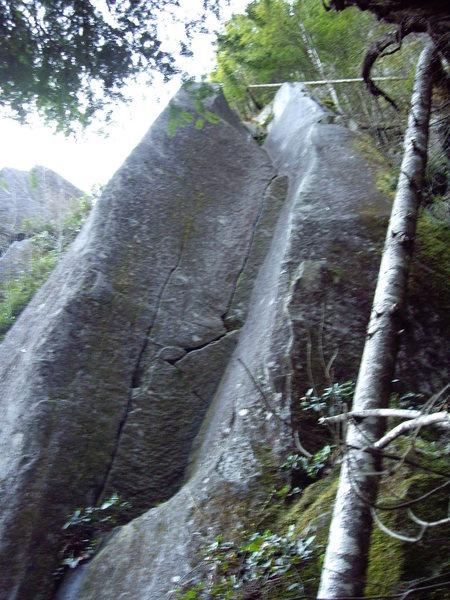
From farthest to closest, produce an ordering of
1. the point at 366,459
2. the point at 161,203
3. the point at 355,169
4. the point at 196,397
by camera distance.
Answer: the point at 161,203
the point at 355,169
the point at 196,397
the point at 366,459

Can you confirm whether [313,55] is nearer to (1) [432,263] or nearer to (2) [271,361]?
(1) [432,263]

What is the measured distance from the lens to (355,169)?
7.21 m

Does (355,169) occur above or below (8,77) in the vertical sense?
above

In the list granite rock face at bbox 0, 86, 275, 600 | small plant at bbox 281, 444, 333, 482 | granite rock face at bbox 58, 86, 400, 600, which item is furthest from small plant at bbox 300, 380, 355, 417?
granite rock face at bbox 0, 86, 275, 600

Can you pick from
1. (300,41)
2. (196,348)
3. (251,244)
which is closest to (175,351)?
(196,348)

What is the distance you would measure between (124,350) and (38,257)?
529cm

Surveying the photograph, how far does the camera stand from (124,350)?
613 cm

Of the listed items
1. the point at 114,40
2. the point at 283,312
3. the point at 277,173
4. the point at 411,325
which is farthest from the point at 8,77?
the point at 277,173

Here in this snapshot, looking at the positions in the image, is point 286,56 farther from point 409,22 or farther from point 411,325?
point 411,325

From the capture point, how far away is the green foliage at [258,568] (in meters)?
3.60

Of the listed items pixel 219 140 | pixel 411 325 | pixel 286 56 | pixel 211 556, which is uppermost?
pixel 286 56

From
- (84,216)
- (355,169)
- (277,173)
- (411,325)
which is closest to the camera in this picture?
(411,325)

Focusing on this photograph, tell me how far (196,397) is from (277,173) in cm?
386

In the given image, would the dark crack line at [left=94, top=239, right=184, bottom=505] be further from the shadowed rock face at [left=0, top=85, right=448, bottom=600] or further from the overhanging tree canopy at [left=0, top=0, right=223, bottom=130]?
the overhanging tree canopy at [left=0, top=0, right=223, bottom=130]
